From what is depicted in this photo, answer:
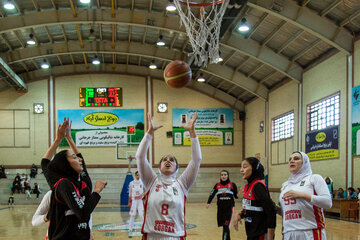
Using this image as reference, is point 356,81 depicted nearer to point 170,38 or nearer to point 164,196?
point 170,38

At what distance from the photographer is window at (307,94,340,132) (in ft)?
58.2

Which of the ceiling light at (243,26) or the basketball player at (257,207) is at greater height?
the ceiling light at (243,26)

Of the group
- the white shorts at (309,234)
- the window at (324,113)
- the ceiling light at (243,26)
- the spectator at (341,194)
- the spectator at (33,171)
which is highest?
the ceiling light at (243,26)

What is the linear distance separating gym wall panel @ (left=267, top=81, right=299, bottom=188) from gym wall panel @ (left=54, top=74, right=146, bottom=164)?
9364mm

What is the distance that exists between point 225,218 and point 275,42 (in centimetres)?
1311

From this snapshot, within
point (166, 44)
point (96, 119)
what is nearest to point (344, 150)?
point (166, 44)

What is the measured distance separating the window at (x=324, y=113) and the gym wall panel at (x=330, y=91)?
263 millimetres

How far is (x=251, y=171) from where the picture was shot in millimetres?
5262

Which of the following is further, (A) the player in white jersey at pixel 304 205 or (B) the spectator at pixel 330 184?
(B) the spectator at pixel 330 184

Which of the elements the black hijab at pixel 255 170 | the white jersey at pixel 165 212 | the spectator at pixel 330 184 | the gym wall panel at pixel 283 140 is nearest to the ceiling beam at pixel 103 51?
the gym wall panel at pixel 283 140

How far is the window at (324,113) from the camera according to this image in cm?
1775

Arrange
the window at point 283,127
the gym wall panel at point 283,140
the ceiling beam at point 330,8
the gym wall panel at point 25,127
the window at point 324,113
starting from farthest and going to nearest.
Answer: the gym wall panel at point 25,127 → the window at point 283,127 → the gym wall panel at point 283,140 → the window at point 324,113 → the ceiling beam at point 330,8

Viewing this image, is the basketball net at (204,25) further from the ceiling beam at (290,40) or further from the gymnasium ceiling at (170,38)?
the ceiling beam at (290,40)

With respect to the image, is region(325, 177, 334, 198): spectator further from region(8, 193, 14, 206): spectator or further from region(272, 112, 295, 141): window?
region(8, 193, 14, 206): spectator
